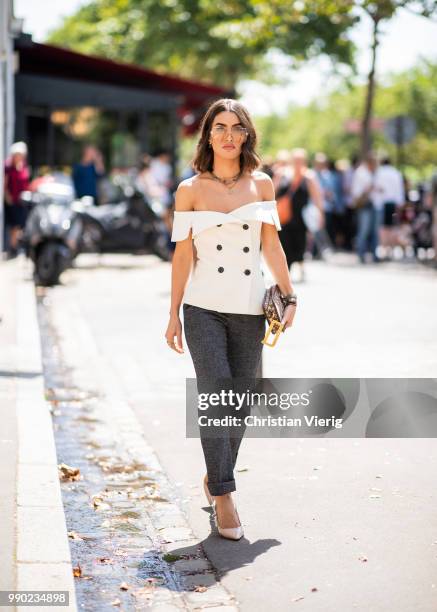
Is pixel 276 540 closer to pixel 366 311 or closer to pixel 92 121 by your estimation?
pixel 366 311

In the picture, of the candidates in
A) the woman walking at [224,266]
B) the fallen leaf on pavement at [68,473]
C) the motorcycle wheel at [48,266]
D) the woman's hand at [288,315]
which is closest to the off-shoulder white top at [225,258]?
the woman walking at [224,266]

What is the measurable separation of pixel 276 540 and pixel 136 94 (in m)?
24.5

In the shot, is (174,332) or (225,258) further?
(174,332)

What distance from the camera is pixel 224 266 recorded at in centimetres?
560

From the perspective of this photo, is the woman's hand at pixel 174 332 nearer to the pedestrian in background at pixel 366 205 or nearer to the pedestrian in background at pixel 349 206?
the pedestrian in background at pixel 366 205

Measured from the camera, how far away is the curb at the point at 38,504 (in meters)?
4.67

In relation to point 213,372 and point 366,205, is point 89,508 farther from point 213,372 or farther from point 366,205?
point 366,205

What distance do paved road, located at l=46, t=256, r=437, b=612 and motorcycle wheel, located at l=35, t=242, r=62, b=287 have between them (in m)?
3.48

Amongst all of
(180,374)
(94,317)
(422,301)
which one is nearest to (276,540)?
(180,374)

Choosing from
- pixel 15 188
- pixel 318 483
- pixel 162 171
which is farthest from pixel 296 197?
pixel 162 171

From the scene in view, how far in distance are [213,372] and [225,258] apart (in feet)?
1.59

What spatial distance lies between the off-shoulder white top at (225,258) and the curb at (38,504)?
3.59 feet

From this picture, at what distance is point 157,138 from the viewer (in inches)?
1181

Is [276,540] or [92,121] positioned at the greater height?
[92,121]
